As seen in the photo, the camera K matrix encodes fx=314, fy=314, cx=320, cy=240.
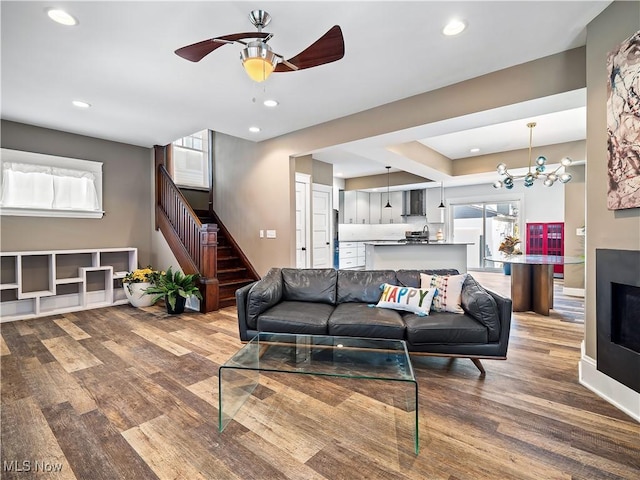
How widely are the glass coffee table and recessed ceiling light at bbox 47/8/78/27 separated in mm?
2784

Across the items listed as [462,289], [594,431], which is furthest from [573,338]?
[594,431]

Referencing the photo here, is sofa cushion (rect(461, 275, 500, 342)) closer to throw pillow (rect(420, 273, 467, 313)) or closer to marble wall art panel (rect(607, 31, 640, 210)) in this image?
throw pillow (rect(420, 273, 467, 313))

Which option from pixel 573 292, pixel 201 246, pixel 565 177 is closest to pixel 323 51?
pixel 201 246

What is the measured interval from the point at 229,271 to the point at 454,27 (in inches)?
180

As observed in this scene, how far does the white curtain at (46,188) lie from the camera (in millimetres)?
4504

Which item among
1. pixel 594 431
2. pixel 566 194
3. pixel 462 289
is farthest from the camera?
pixel 566 194

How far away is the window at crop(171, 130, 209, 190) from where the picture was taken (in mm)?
6852

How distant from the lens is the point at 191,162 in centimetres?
711

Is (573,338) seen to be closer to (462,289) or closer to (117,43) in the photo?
(462,289)

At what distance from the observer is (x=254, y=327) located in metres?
3.05

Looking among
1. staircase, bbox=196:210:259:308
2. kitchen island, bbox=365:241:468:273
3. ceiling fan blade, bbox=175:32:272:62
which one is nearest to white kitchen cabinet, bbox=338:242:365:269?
kitchen island, bbox=365:241:468:273

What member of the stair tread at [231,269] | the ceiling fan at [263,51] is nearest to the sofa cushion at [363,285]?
the ceiling fan at [263,51]

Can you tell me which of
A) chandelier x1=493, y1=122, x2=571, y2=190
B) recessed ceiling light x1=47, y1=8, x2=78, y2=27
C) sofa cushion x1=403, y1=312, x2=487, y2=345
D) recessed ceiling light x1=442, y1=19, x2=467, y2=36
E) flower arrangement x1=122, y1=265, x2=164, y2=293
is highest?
recessed ceiling light x1=47, y1=8, x2=78, y2=27

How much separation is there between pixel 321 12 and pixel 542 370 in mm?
3457
